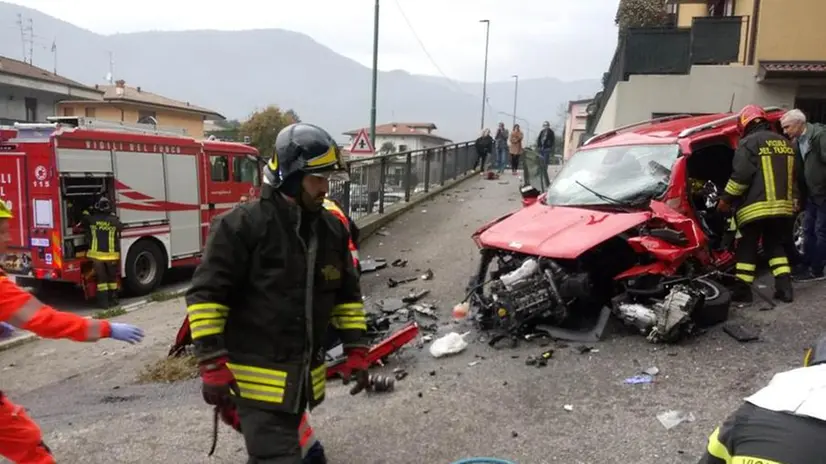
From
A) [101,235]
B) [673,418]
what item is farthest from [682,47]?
[101,235]

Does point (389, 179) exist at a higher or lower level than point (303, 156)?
lower

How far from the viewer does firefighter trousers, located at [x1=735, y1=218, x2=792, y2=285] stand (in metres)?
5.77

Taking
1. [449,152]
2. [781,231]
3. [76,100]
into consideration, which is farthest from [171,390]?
[76,100]

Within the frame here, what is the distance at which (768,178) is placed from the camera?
5617 millimetres

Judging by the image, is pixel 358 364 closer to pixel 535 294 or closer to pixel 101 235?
pixel 535 294

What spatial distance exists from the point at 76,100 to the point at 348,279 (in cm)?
3583

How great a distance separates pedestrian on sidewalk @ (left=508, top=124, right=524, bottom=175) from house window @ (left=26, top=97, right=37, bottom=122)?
2392 centimetres

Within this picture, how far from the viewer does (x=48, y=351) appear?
7.50m

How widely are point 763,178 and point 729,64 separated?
881 centimetres

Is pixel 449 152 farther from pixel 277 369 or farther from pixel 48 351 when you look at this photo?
pixel 277 369

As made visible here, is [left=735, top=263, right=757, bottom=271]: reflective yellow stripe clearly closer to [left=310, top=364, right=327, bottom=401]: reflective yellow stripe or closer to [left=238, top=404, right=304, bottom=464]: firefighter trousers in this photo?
[left=310, top=364, right=327, bottom=401]: reflective yellow stripe

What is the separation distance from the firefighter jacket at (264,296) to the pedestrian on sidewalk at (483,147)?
18331 millimetres

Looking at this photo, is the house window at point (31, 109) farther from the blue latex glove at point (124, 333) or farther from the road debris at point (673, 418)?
the road debris at point (673, 418)

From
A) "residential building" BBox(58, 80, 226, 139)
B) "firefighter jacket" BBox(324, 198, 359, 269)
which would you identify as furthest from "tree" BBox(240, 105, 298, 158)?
"firefighter jacket" BBox(324, 198, 359, 269)
